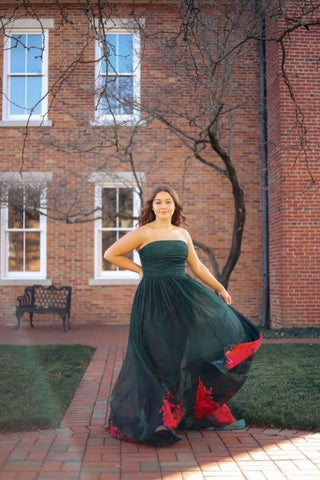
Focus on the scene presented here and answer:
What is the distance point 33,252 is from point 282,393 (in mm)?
8017

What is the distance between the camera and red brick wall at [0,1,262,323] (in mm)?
12234

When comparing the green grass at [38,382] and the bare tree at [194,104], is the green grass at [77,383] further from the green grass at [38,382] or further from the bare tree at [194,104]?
the bare tree at [194,104]

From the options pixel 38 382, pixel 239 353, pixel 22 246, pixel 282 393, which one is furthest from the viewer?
pixel 22 246

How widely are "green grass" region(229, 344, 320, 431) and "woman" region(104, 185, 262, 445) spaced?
1.16 ft

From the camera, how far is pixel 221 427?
465cm

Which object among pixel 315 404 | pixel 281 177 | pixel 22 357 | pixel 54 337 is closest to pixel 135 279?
pixel 54 337

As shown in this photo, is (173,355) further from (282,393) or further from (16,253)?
(16,253)

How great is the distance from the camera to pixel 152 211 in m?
4.81

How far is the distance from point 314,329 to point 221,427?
6470 millimetres

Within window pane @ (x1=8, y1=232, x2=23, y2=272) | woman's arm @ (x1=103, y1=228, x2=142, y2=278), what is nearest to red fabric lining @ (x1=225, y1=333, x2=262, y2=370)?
woman's arm @ (x1=103, y1=228, x2=142, y2=278)

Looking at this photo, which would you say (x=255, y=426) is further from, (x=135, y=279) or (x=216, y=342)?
(x=135, y=279)

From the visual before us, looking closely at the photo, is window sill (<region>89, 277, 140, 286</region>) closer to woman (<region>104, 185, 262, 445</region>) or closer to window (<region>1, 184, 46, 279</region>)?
window (<region>1, 184, 46, 279</region>)

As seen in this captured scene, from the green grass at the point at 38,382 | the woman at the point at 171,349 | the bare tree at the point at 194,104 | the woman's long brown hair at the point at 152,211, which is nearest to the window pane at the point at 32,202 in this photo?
the bare tree at the point at 194,104

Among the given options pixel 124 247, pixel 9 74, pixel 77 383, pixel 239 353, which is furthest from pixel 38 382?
pixel 9 74
